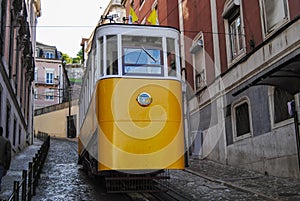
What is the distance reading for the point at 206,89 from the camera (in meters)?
17.1

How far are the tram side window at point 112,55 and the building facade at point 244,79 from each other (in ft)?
7.15

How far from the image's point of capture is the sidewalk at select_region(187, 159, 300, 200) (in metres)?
9.03

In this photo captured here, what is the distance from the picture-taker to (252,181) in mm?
10992

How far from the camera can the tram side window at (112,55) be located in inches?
339

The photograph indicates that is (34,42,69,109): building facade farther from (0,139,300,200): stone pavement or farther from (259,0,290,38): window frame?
(259,0,290,38): window frame

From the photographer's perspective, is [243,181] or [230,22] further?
[230,22]

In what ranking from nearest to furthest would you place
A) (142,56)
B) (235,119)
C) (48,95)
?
(142,56)
(235,119)
(48,95)

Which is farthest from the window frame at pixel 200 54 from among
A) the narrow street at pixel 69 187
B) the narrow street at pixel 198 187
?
the narrow street at pixel 69 187

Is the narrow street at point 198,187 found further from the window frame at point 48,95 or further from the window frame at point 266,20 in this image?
the window frame at point 48,95

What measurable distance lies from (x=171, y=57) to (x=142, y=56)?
69 centimetres

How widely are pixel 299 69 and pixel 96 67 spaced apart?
4399 mm

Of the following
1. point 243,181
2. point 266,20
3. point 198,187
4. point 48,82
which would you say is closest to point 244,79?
A: point 266,20

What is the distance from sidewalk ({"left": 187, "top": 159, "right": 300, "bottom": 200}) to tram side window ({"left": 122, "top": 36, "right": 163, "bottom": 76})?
3776 mm

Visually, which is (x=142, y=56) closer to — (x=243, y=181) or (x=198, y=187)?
(x=198, y=187)
